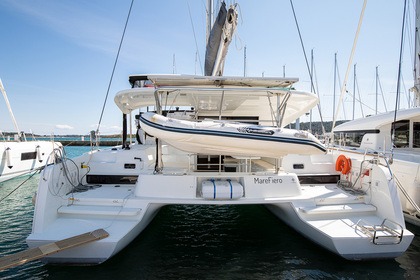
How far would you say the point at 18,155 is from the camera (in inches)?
437

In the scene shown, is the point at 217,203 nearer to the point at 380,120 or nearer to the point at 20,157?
the point at 380,120

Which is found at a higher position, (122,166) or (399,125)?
(399,125)

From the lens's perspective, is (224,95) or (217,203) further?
(224,95)

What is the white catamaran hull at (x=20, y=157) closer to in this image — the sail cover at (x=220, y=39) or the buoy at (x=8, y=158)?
the buoy at (x=8, y=158)

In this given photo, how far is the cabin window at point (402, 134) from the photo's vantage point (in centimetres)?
942

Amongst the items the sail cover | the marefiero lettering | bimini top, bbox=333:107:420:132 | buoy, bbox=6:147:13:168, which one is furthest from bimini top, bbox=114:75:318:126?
buoy, bbox=6:147:13:168

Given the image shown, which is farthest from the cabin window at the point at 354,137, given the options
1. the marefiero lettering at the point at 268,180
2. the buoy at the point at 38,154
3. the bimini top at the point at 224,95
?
the buoy at the point at 38,154

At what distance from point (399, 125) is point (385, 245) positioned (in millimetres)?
8112

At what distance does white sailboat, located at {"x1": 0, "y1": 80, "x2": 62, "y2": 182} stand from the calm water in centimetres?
602

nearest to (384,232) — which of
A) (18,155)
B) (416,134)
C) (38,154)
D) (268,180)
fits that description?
(268,180)

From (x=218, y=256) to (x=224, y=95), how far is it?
2.81 m

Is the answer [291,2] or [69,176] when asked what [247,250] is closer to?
[69,176]

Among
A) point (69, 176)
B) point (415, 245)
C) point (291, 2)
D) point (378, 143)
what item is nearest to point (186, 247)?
point (69, 176)

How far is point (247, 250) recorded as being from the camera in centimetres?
421
